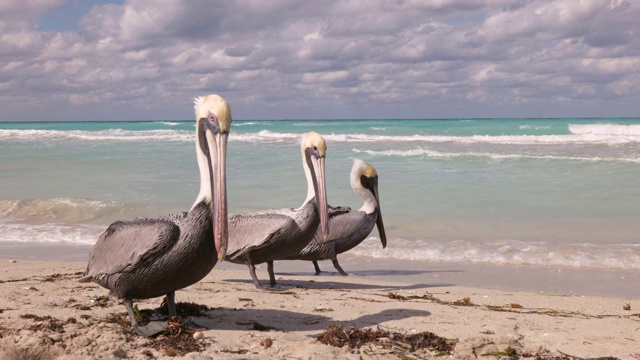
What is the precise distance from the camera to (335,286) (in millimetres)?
6691

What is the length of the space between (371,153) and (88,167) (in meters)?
11.2

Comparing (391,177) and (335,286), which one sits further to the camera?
(391,177)

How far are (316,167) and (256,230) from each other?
82 cm

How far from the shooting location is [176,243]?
152 inches

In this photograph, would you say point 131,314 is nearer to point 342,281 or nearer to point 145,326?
point 145,326

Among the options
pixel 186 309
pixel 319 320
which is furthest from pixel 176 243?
pixel 319 320

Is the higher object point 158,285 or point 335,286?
point 158,285

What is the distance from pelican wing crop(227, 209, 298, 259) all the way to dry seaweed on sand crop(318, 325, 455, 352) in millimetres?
2110

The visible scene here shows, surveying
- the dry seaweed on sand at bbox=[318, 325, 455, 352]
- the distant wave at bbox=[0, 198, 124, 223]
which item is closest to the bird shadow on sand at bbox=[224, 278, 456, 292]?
the dry seaweed on sand at bbox=[318, 325, 455, 352]

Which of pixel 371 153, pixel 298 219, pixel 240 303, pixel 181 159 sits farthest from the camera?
pixel 371 153

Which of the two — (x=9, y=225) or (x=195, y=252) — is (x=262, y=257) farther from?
(x=9, y=225)

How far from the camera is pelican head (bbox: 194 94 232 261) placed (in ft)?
11.5

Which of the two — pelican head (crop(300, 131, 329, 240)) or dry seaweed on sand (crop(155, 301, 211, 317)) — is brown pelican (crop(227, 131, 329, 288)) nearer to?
pelican head (crop(300, 131, 329, 240))

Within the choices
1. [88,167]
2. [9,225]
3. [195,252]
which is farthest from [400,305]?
[88,167]
